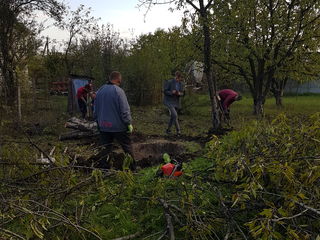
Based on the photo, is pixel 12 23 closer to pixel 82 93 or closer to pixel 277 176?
pixel 82 93

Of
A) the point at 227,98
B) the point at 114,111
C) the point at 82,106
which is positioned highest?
the point at 114,111

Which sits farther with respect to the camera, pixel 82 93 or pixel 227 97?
pixel 82 93

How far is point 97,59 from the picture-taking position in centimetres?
1795

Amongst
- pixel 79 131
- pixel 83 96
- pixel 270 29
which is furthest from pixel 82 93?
pixel 270 29

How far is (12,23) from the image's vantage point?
14977 mm

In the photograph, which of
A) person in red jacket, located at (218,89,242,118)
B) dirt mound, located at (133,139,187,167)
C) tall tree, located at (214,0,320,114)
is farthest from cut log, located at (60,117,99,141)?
tall tree, located at (214,0,320,114)

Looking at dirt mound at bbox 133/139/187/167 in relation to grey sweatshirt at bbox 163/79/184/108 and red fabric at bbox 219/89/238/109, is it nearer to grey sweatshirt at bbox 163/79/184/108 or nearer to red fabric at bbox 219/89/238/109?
grey sweatshirt at bbox 163/79/184/108

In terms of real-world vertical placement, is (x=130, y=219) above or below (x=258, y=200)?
below

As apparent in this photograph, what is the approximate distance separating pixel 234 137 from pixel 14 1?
1301 centimetres

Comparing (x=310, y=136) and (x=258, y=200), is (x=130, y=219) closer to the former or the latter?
(x=258, y=200)

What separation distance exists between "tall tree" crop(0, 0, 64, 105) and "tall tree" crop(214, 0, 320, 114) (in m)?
6.75

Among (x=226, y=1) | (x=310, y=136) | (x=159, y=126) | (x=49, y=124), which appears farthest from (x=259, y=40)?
(x=310, y=136)

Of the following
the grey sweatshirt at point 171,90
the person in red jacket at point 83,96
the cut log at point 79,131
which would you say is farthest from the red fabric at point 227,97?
the person in red jacket at point 83,96

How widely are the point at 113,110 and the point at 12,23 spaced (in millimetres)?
10568
